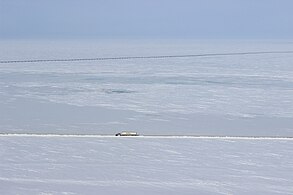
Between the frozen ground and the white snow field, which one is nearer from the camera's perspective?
the white snow field

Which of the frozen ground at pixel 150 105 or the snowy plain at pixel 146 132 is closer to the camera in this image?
the snowy plain at pixel 146 132

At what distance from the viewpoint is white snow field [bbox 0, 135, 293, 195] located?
1.80 meters

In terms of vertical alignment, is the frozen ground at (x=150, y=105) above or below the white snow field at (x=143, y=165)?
above

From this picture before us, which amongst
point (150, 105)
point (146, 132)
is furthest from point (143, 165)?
point (150, 105)

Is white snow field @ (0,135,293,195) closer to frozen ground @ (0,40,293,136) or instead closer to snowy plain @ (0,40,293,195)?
snowy plain @ (0,40,293,195)

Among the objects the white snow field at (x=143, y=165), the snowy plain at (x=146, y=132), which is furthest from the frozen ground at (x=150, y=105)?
the white snow field at (x=143, y=165)

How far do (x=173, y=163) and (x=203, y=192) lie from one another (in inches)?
14.5

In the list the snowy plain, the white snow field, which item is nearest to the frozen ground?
the snowy plain

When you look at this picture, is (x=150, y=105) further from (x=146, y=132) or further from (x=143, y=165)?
(x=143, y=165)

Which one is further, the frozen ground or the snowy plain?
the frozen ground

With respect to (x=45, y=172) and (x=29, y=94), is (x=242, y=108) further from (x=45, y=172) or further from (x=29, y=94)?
(x=45, y=172)

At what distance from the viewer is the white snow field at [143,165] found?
1802mm

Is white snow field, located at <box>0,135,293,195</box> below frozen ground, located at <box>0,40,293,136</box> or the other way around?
below

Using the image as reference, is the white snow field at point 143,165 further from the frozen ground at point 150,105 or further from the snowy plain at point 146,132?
the frozen ground at point 150,105
